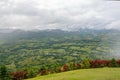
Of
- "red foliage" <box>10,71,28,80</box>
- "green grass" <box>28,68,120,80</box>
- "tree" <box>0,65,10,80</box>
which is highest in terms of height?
"green grass" <box>28,68,120,80</box>

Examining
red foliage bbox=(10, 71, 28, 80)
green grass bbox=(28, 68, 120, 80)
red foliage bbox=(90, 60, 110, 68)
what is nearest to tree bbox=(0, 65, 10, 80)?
red foliage bbox=(10, 71, 28, 80)

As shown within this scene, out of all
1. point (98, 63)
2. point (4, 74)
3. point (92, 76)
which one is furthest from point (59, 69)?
point (92, 76)

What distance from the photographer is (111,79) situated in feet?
101

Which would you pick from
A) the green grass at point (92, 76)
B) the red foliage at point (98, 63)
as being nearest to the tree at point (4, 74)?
the green grass at point (92, 76)

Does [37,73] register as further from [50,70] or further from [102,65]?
[102,65]

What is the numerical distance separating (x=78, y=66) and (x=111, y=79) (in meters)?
28.6

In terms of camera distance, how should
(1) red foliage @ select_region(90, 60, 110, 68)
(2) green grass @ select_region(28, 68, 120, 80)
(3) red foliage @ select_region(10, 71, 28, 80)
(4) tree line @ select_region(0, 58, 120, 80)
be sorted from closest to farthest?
(2) green grass @ select_region(28, 68, 120, 80), (3) red foliage @ select_region(10, 71, 28, 80), (4) tree line @ select_region(0, 58, 120, 80), (1) red foliage @ select_region(90, 60, 110, 68)

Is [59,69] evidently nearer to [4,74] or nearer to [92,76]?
[4,74]

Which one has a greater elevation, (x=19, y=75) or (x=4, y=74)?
(x=4, y=74)

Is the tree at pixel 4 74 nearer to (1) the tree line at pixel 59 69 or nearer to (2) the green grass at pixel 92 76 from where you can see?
(1) the tree line at pixel 59 69

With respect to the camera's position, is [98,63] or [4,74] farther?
[98,63]

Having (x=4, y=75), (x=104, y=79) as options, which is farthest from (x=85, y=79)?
(x=4, y=75)

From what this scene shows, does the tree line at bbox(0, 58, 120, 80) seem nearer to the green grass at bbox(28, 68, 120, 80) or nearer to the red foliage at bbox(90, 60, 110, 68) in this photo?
the red foliage at bbox(90, 60, 110, 68)

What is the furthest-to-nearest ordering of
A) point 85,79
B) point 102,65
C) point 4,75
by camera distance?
point 102,65 < point 4,75 < point 85,79
